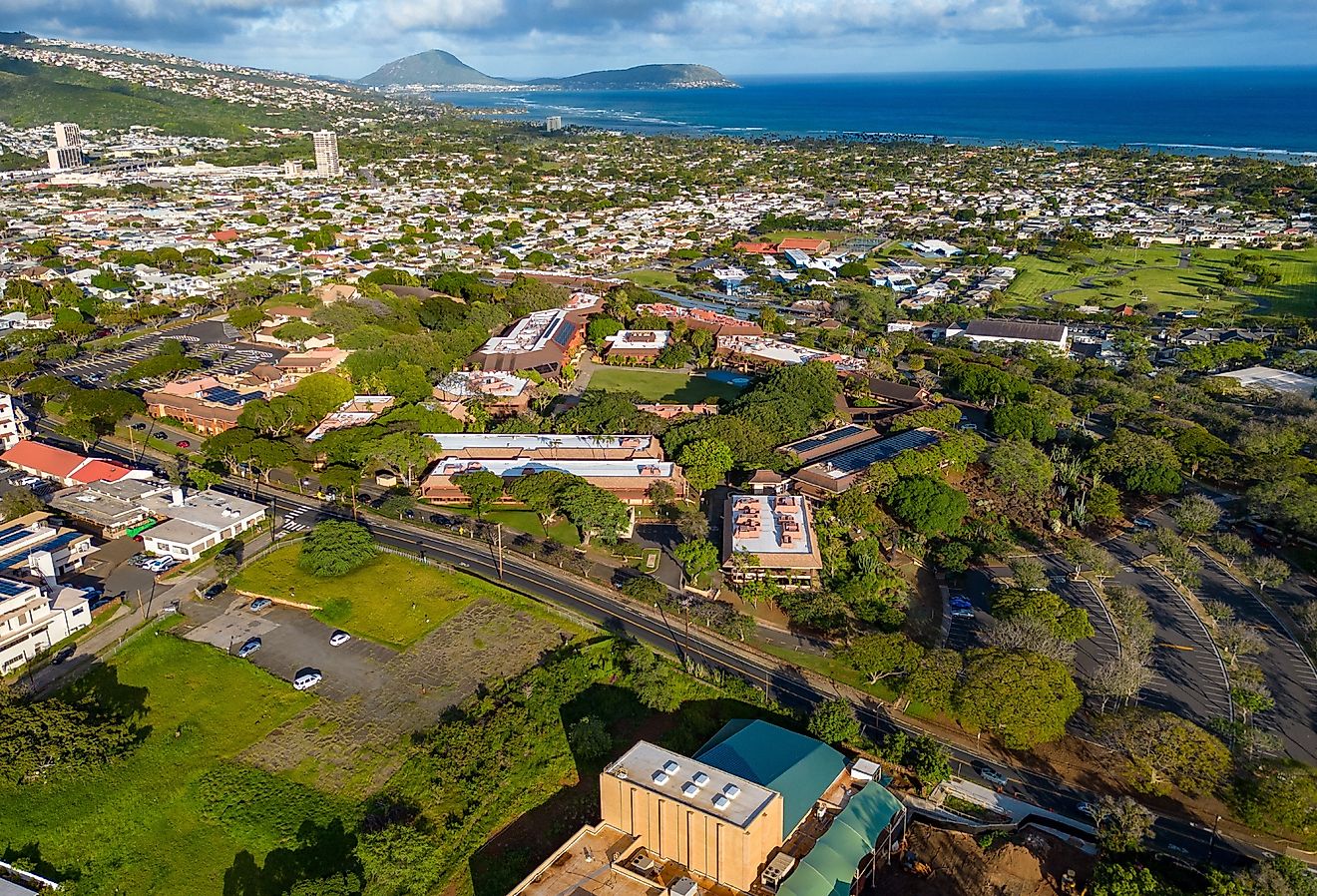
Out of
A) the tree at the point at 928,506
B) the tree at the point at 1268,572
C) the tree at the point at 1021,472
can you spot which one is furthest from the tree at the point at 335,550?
the tree at the point at 1268,572

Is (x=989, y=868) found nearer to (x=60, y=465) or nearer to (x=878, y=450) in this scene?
(x=878, y=450)

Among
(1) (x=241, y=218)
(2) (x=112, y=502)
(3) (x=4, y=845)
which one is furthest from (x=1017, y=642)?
(1) (x=241, y=218)

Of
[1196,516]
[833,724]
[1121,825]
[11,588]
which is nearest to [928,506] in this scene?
[1196,516]

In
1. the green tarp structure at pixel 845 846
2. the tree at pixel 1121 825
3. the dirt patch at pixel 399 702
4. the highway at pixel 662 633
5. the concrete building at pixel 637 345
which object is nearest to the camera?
the green tarp structure at pixel 845 846

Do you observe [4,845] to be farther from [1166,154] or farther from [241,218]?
[1166,154]

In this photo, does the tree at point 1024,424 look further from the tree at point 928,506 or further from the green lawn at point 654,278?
the green lawn at point 654,278
